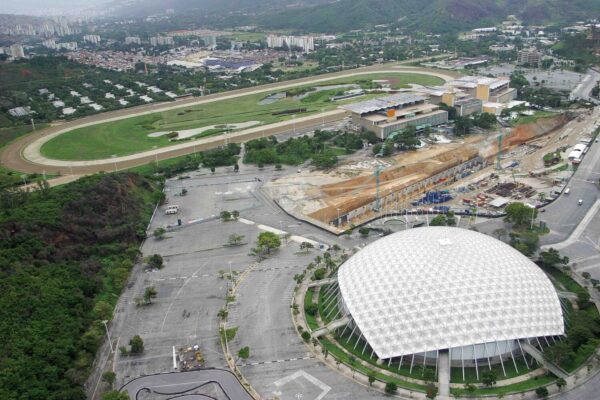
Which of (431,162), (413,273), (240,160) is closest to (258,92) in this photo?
(240,160)

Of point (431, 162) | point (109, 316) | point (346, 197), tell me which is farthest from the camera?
point (431, 162)

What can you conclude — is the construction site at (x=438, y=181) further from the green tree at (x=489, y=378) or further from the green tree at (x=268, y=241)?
the green tree at (x=489, y=378)

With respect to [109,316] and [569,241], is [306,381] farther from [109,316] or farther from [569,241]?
[569,241]

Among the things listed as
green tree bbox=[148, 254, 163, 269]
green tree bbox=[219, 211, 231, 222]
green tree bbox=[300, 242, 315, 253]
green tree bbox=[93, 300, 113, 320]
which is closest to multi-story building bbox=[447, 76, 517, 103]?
green tree bbox=[219, 211, 231, 222]

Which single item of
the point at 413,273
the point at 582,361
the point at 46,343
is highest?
the point at 413,273

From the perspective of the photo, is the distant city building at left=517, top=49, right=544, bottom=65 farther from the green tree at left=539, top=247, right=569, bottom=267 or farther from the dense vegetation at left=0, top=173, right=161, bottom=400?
the dense vegetation at left=0, top=173, right=161, bottom=400

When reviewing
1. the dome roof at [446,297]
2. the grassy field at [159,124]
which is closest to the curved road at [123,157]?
the grassy field at [159,124]
